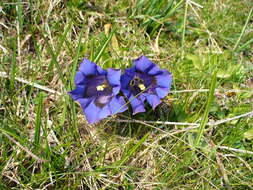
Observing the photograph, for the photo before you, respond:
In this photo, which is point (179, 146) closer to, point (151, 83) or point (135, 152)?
point (135, 152)

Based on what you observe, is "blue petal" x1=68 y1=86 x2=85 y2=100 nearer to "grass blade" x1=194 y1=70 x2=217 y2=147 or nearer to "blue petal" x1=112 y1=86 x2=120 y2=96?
"blue petal" x1=112 y1=86 x2=120 y2=96

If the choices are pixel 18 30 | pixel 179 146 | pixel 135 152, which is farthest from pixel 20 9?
pixel 179 146

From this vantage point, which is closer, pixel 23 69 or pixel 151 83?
pixel 151 83

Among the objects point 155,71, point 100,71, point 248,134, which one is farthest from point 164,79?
point 248,134

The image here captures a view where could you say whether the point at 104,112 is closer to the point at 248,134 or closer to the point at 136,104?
the point at 136,104

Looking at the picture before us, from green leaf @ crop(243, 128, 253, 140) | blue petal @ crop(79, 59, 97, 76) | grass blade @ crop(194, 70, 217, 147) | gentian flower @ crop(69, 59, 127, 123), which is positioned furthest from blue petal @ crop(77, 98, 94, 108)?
green leaf @ crop(243, 128, 253, 140)
